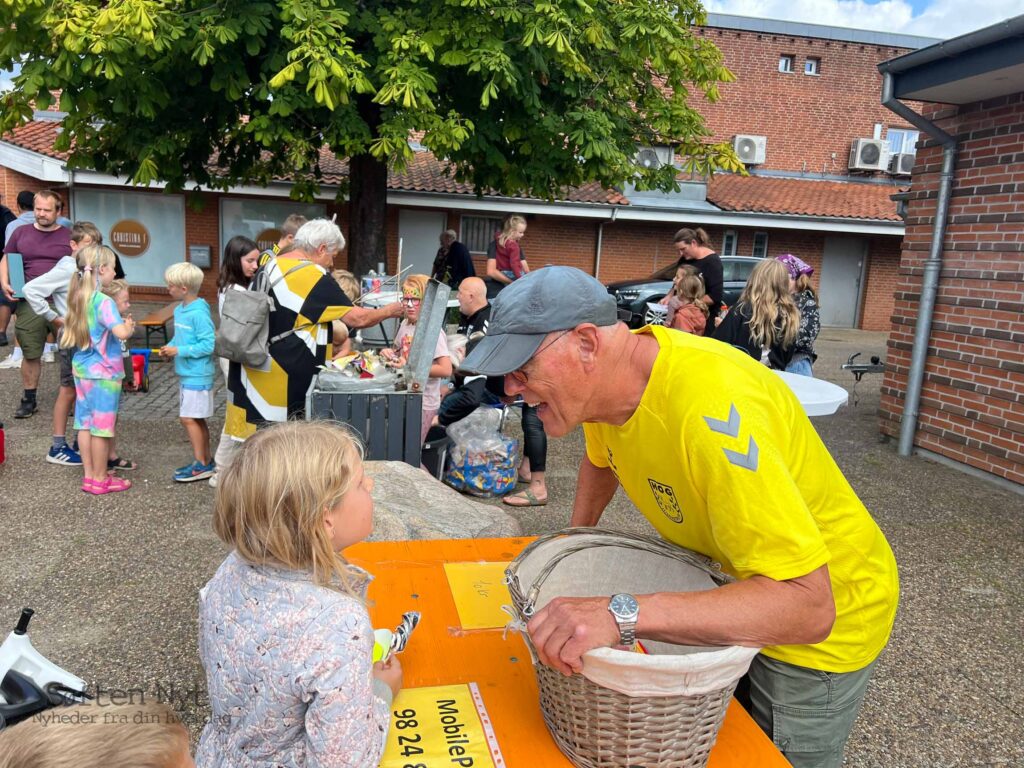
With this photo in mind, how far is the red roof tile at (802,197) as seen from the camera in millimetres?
21375

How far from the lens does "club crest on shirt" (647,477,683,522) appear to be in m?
1.59

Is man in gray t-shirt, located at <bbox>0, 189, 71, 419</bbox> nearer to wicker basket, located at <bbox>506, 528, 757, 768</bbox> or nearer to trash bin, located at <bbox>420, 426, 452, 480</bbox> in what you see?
trash bin, located at <bbox>420, 426, 452, 480</bbox>

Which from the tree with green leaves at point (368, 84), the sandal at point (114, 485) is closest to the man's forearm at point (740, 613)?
the sandal at point (114, 485)

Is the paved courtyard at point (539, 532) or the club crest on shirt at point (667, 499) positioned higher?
the club crest on shirt at point (667, 499)

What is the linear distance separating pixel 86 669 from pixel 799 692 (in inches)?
116

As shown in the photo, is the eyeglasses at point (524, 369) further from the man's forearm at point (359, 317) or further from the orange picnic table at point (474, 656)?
the man's forearm at point (359, 317)

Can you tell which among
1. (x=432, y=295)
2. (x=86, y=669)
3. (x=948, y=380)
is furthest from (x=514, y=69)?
(x=86, y=669)

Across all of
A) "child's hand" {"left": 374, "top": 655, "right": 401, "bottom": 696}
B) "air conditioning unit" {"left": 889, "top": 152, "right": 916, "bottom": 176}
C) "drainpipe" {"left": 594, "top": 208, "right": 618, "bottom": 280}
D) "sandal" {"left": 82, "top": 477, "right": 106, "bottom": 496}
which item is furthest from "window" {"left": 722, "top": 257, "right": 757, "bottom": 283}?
"child's hand" {"left": 374, "top": 655, "right": 401, "bottom": 696}

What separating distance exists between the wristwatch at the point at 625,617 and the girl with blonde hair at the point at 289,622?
1.66ft

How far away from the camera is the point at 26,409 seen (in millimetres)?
7352

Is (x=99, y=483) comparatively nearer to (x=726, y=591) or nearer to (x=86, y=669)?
(x=86, y=669)

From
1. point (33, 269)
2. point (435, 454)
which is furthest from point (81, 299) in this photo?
point (33, 269)

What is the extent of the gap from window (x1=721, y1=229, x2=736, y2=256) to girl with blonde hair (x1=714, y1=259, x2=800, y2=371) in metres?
16.9

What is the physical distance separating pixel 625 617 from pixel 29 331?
7741 millimetres
